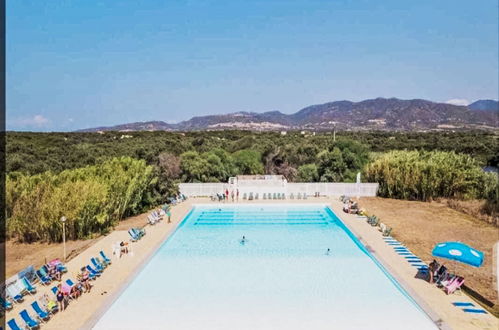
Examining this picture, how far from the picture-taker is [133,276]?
11.2m

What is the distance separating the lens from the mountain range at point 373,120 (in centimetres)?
11144

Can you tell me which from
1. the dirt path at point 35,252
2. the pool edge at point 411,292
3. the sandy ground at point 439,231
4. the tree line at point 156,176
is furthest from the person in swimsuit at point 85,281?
the sandy ground at point 439,231

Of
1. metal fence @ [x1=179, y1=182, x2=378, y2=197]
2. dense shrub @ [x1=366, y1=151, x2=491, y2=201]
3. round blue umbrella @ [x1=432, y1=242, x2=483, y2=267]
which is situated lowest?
metal fence @ [x1=179, y1=182, x2=378, y2=197]

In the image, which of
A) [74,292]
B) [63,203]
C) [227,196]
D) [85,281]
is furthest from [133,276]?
[227,196]

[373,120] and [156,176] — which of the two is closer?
[156,176]

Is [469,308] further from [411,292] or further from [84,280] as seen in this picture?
[84,280]

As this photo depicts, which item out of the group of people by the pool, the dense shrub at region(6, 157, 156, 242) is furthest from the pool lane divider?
the group of people by the pool

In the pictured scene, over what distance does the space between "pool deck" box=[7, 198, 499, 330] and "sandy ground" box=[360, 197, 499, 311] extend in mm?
922

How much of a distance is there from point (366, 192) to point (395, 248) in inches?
448

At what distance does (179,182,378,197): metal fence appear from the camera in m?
24.8

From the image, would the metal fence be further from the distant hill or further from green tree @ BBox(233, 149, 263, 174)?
the distant hill

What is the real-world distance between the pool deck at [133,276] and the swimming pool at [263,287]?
0.25m

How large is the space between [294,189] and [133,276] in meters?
15.2

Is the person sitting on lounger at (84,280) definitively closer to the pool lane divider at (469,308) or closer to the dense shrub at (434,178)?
the pool lane divider at (469,308)
